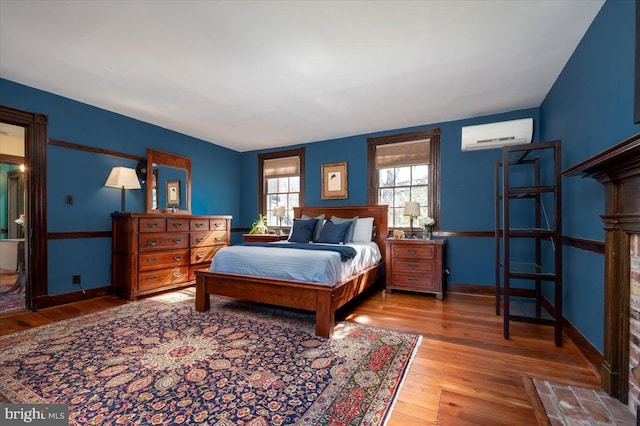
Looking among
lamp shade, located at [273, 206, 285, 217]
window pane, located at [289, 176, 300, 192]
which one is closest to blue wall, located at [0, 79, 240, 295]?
lamp shade, located at [273, 206, 285, 217]

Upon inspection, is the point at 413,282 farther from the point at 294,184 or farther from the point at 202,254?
the point at 202,254

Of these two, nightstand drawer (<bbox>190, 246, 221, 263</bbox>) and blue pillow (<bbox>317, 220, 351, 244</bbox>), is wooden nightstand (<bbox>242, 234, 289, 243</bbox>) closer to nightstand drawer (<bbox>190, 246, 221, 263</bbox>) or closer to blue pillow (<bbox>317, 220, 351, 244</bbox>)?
nightstand drawer (<bbox>190, 246, 221, 263</bbox>)

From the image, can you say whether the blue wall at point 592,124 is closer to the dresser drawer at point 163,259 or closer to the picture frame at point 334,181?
the picture frame at point 334,181

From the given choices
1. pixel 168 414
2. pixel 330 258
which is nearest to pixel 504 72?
pixel 330 258

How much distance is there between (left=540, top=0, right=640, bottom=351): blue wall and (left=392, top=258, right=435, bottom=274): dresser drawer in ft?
4.81

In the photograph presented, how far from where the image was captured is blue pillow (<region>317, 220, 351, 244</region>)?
4062 millimetres

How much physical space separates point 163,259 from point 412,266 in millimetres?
3519

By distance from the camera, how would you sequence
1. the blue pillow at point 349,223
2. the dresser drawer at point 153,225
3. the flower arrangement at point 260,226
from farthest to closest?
the flower arrangement at point 260,226
the blue pillow at point 349,223
the dresser drawer at point 153,225

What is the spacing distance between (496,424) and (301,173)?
4.67 metres

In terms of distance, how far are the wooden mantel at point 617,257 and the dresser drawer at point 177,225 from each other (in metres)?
4.50

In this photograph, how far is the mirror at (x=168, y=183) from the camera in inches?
175

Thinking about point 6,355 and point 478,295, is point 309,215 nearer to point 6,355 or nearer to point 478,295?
point 478,295

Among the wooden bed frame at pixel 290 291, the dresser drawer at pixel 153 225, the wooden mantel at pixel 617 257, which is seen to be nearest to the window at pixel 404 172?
the wooden bed frame at pixel 290 291

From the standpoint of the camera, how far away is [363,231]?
4457mm
